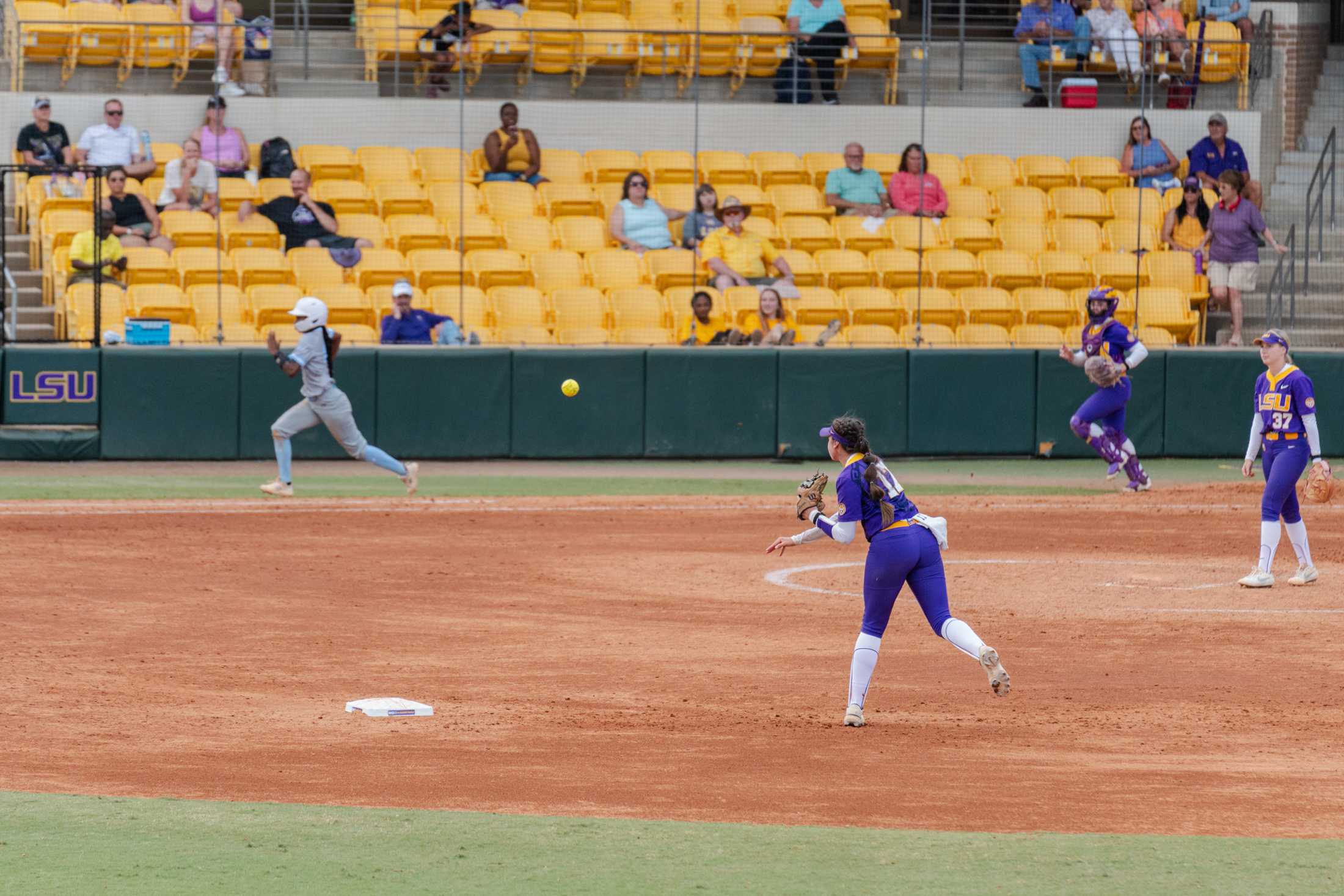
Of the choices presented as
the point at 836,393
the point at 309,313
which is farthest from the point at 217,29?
the point at 836,393

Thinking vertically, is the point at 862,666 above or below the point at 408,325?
below

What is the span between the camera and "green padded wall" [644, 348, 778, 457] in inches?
826

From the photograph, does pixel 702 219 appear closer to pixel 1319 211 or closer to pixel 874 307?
pixel 874 307

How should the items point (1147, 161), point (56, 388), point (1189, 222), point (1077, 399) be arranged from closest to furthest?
point (56, 388) → point (1077, 399) → point (1189, 222) → point (1147, 161)

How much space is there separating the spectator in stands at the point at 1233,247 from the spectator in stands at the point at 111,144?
1320 cm

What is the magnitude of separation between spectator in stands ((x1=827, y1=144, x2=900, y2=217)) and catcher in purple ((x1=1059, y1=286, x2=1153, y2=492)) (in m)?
5.23

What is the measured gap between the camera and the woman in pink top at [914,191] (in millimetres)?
23062

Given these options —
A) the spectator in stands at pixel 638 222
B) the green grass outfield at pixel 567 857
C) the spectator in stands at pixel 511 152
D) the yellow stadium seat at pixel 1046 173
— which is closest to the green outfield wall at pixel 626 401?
the spectator in stands at pixel 638 222

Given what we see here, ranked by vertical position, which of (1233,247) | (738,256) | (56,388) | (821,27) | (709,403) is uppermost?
(821,27)

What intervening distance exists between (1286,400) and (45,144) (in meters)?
15.6

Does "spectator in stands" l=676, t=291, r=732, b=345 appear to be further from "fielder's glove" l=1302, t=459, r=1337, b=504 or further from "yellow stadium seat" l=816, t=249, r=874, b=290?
"fielder's glove" l=1302, t=459, r=1337, b=504

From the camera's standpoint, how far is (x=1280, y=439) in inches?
500

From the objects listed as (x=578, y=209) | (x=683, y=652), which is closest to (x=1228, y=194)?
(x=578, y=209)

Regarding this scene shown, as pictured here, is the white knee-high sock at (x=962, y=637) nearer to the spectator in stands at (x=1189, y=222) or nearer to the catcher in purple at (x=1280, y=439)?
the catcher in purple at (x=1280, y=439)
